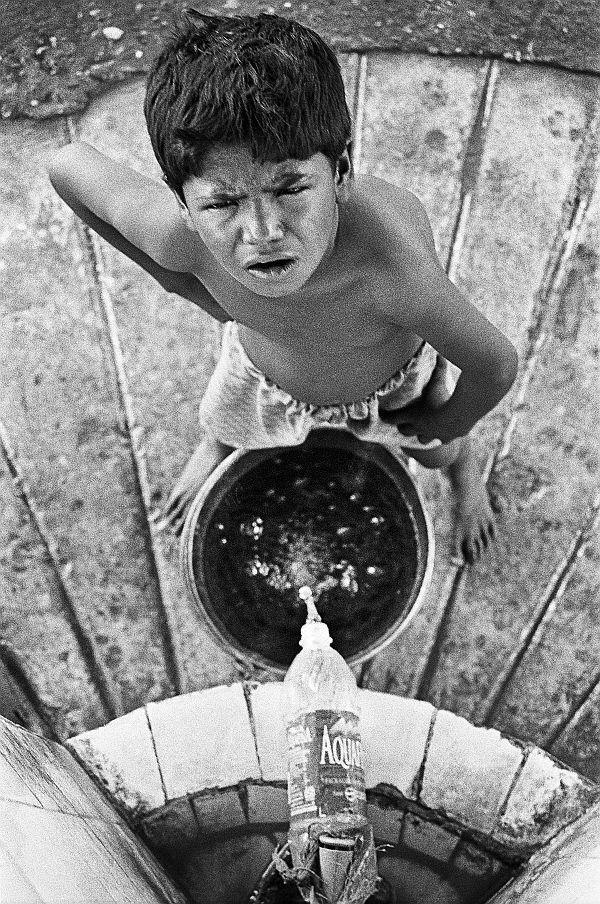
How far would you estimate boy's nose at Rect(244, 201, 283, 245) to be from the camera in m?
0.94

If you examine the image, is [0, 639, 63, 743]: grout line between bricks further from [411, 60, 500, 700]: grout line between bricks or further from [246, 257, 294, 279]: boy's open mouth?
[246, 257, 294, 279]: boy's open mouth

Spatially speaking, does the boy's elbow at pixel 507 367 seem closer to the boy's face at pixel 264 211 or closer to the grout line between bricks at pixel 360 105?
the boy's face at pixel 264 211

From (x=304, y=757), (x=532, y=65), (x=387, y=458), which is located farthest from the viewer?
(x=532, y=65)

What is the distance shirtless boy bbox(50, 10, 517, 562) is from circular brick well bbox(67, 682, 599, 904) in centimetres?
33

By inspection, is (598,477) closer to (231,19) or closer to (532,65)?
(532,65)

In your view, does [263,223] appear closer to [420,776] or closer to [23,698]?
[420,776]

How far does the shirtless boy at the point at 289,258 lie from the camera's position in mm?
929

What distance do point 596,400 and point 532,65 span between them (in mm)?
557

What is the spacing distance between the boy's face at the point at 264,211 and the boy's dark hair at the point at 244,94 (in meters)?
0.01

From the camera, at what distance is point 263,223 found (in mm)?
950

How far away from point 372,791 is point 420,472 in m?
0.49

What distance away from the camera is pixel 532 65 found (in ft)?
5.86

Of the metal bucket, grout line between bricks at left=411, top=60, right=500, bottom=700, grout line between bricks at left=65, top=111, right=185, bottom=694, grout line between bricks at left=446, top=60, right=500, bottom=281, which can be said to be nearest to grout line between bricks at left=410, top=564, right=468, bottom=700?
grout line between bricks at left=411, top=60, right=500, bottom=700

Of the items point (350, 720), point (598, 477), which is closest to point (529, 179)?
point (598, 477)
